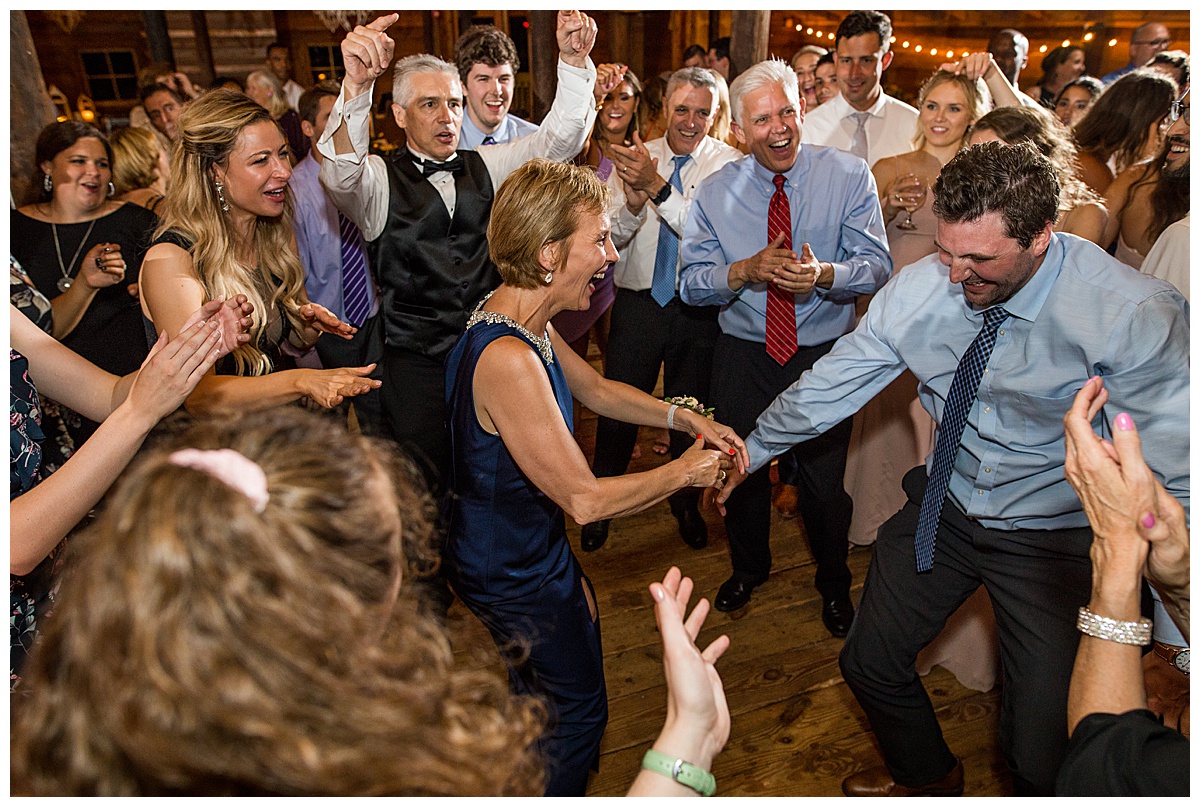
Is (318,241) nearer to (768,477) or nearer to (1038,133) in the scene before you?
(768,477)

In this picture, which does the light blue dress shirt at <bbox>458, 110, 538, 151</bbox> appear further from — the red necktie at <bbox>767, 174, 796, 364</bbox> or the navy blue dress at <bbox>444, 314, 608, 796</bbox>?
the navy blue dress at <bbox>444, 314, 608, 796</bbox>

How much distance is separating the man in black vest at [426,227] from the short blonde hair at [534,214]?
0.91 meters

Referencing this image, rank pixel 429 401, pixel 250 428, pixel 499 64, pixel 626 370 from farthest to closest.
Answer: pixel 499 64, pixel 626 370, pixel 429 401, pixel 250 428

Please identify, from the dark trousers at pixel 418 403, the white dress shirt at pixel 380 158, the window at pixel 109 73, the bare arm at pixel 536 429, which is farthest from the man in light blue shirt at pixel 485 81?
the window at pixel 109 73

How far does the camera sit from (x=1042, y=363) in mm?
1791

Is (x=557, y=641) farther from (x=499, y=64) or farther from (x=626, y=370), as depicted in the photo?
(x=499, y=64)

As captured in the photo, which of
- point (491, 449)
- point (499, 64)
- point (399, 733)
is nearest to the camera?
point (399, 733)

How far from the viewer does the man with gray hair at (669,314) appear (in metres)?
3.38

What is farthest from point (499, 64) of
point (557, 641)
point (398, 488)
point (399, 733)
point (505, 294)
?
point (399, 733)

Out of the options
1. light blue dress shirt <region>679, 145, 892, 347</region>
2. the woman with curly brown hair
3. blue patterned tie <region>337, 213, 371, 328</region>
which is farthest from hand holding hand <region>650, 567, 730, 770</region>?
blue patterned tie <region>337, 213, 371, 328</region>

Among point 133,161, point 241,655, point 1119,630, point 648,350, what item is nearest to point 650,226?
point 648,350

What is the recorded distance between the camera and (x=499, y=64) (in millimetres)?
3793

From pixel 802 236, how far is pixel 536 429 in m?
1.48

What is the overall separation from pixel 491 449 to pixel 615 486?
0.29 m
